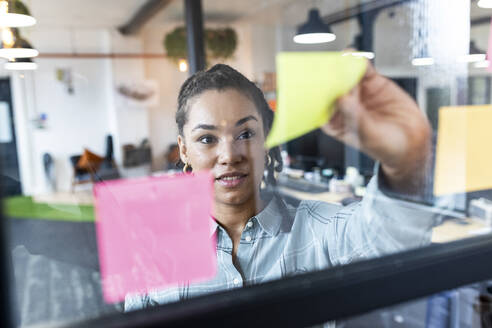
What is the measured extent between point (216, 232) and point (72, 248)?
25cm

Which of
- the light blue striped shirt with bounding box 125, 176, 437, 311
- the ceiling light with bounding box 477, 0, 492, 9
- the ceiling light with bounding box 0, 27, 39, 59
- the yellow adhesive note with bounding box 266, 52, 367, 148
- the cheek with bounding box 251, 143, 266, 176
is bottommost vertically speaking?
the light blue striped shirt with bounding box 125, 176, 437, 311

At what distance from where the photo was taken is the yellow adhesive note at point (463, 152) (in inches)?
26.6

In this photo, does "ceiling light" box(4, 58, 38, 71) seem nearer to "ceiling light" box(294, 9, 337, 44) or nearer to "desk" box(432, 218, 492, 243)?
"ceiling light" box(294, 9, 337, 44)

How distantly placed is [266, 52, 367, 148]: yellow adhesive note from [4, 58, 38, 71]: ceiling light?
39 cm

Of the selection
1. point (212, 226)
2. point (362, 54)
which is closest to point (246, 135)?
point (212, 226)

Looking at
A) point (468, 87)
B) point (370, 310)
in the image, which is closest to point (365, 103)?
point (370, 310)

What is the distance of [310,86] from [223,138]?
0.51ft

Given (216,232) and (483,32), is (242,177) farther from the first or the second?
(483,32)

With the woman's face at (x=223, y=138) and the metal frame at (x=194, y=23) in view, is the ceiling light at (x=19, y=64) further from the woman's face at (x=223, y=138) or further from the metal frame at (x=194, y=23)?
the metal frame at (x=194, y=23)

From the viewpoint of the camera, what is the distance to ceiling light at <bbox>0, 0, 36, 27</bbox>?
0.47 meters

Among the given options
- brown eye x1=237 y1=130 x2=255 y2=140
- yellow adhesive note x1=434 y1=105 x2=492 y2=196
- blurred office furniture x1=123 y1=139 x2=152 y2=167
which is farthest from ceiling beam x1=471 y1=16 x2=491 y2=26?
blurred office furniture x1=123 y1=139 x2=152 y2=167

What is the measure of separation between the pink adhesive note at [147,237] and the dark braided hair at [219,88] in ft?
0.34

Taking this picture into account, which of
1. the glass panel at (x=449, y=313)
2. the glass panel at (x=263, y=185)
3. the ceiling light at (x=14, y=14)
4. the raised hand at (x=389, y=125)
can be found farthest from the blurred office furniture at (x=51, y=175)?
the glass panel at (x=449, y=313)

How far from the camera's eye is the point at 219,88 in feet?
1.96
